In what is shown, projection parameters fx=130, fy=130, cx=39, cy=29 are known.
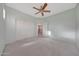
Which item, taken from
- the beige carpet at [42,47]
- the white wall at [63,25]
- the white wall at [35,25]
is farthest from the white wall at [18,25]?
the white wall at [63,25]

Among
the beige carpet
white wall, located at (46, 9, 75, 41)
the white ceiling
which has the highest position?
the white ceiling

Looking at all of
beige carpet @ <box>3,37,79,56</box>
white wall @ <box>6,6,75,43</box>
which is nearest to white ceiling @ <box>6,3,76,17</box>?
white wall @ <box>6,6,75,43</box>

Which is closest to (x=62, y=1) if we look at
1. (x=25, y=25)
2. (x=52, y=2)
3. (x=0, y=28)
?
(x=52, y=2)

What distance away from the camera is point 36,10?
9.29ft

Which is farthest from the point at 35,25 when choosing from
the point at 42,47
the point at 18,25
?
the point at 42,47

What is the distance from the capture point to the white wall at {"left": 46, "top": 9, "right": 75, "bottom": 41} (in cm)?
280

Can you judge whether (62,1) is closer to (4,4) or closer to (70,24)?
(70,24)

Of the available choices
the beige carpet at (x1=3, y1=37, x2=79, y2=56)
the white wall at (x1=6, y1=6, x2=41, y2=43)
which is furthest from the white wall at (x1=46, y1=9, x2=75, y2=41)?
the white wall at (x1=6, y1=6, x2=41, y2=43)

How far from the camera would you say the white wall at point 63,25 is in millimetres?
2801

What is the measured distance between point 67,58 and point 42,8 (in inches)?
45.8

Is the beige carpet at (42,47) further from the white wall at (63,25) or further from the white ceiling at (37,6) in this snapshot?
the white ceiling at (37,6)

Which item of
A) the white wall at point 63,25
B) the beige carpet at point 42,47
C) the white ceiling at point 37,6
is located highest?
the white ceiling at point 37,6

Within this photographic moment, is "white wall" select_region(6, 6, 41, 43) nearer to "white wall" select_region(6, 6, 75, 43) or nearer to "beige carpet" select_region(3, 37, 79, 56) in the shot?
"white wall" select_region(6, 6, 75, 43)

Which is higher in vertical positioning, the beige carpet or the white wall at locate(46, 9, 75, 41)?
the white wall at locate(46, 9, 75, 41)
